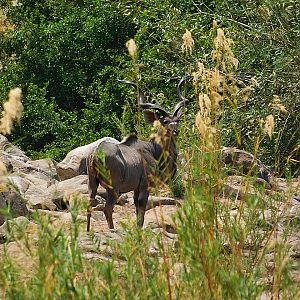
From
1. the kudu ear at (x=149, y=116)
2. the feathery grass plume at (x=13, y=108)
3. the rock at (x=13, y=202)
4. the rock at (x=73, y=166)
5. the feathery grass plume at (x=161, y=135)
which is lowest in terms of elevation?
the rock at (x=73, y=166)

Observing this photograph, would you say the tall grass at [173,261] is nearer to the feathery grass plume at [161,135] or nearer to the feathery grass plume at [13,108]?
the feathery grass plume at [161,135]

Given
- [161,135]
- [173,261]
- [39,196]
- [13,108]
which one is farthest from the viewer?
[39,196]

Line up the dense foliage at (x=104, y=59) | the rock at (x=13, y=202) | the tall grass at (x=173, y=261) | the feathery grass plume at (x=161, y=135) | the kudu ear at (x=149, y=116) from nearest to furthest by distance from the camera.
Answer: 1. the tall grass at (x=173, y=261)
2. the feathery grass plume at (x=161, y=135)
3. the rock at (x=13, y=202)
4. the kudu ear at (x=149, y=116)
5. the dense foliage at (x=104, y=59)

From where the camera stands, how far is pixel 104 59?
17.5 metres

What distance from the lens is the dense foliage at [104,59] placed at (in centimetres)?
1213

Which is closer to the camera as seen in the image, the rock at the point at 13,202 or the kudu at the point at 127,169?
the rock at the point at 13,202

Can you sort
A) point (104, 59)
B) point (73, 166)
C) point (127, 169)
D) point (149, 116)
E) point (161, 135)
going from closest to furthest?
1. point (161, 135)
2. point (127, 169)
3. point (149, 116)
4. point (73, 166)
5. point (104, 59)

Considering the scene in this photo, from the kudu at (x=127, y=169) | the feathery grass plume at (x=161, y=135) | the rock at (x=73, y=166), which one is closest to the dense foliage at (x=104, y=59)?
the rock at (x=73, y=166)

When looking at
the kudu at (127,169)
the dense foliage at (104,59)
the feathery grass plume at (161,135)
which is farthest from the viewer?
the dense foliage at (104,59)

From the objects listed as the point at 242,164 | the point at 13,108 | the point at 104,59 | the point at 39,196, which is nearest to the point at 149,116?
the point at 39,196

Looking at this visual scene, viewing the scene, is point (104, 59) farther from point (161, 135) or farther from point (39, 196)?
point (161, 135)

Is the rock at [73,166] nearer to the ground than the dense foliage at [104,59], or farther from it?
nearer to the ground

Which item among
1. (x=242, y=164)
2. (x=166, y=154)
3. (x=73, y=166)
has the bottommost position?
(x=73, y=166)

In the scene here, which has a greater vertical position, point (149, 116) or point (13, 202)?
point (149, 116)
